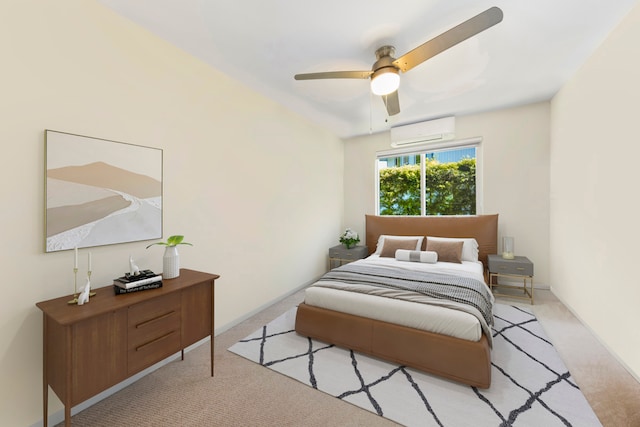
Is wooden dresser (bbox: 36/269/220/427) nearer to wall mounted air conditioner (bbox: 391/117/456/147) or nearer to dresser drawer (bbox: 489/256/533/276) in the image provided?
dresser drawer (bbox: 489/256/533/276)

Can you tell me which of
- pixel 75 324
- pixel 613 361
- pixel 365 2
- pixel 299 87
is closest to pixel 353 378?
pixel 75 324

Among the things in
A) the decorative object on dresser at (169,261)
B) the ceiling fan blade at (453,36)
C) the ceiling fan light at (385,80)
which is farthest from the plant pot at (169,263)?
the ceiling fan blade at (453,36)

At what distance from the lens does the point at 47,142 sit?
156 centimetres

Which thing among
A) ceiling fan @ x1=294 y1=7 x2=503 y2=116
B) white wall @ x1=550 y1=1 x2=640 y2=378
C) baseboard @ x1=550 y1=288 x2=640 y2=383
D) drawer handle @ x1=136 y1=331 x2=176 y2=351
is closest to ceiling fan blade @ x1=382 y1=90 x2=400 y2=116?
ceiling fan @ x1=294 y1=7 x2=503 y2=116

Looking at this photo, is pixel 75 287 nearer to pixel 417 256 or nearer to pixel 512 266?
pixel 417 256

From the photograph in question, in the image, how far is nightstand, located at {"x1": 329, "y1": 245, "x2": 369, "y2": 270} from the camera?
4.36 meters

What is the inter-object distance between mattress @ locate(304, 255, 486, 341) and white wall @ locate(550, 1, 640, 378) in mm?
1297

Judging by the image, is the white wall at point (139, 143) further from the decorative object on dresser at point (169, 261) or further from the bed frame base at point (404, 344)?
the bed frame base at point (404, 344)

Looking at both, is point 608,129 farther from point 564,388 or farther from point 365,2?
point 365,2

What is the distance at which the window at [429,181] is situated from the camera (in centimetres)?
429

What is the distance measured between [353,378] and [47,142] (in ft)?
8.78

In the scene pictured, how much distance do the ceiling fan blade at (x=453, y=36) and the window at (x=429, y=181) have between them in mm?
2653

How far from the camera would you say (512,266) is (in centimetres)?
342

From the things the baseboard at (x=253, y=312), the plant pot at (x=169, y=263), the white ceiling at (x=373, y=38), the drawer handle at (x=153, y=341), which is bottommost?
the baseboard at (x=253, y=312)
